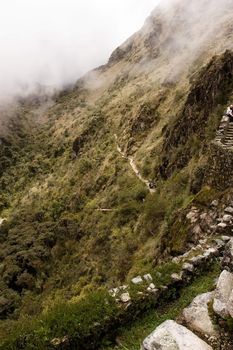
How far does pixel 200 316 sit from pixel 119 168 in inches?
2238

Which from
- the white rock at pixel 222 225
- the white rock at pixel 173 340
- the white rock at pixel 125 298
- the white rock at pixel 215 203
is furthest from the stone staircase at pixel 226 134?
the white rock at pixel 173 340

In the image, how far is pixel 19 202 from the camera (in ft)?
317

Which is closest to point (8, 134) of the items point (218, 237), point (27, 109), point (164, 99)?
point (27, 109)

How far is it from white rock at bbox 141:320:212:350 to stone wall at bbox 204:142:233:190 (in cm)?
1219

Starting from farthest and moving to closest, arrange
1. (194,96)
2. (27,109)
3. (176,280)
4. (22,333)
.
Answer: (27,109), (194,96), (176,280), (22,333)

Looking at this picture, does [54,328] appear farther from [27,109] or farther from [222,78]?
[27,109]

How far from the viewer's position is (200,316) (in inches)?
351

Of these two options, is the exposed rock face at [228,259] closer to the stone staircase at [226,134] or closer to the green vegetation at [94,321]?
the green vegetation at [94,321]

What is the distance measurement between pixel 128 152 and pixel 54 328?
200ft

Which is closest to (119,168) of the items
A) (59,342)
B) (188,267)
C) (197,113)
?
(197,113)

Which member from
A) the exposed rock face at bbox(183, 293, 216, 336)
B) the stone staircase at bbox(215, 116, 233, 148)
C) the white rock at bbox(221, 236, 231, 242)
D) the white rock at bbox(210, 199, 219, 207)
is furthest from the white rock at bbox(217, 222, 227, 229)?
the stone staircase at bbox(215, 116, 233, 148)

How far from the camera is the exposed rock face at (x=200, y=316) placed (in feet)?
28.2

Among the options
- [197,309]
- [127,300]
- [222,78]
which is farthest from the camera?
[222,78]

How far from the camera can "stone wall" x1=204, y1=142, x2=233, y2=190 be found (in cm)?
2058
